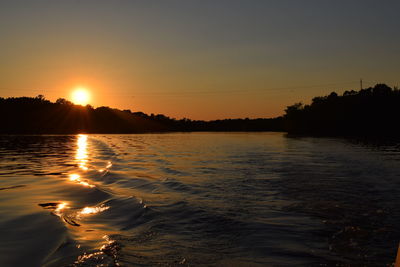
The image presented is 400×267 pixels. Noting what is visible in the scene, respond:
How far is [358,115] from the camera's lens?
11631cm

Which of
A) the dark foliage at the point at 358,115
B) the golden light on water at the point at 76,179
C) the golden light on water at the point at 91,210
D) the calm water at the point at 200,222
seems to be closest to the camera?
the calm water at the point at 200,222

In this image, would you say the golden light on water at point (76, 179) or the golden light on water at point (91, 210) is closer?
the golden light on water at point (91, 210)

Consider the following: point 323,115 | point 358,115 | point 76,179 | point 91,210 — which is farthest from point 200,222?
point 323,115

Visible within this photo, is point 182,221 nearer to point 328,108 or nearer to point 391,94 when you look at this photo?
point 391,94

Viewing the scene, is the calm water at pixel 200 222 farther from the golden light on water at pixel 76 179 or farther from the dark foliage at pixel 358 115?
the dark foliage at pixel 358 115

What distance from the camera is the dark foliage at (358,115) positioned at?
106375 mm

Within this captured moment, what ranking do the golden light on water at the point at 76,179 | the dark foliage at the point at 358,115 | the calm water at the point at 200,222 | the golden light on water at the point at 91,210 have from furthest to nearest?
Answer: the dark foliage at the point at 358,115
the golden light on water at the point at 76,179
the golden light on water at the point at 91,210
the calm water at the point at 200,222

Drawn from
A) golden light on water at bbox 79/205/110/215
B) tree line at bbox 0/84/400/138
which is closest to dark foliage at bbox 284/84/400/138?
tree line at bbox 0/84/400/138

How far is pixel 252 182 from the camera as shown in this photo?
16.6m

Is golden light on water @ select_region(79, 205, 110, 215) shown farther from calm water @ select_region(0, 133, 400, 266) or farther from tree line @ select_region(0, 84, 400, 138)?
tree line @ select_region(0, 84, 400, 138)

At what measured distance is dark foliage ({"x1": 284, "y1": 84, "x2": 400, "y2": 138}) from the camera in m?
106

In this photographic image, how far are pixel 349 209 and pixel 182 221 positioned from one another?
577 centimetres

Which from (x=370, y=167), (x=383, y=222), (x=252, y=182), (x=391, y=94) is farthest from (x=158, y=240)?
(x=391, y=94)

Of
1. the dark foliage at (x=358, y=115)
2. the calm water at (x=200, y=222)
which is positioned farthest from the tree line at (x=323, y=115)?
the calm water at (x=200, y=222)
